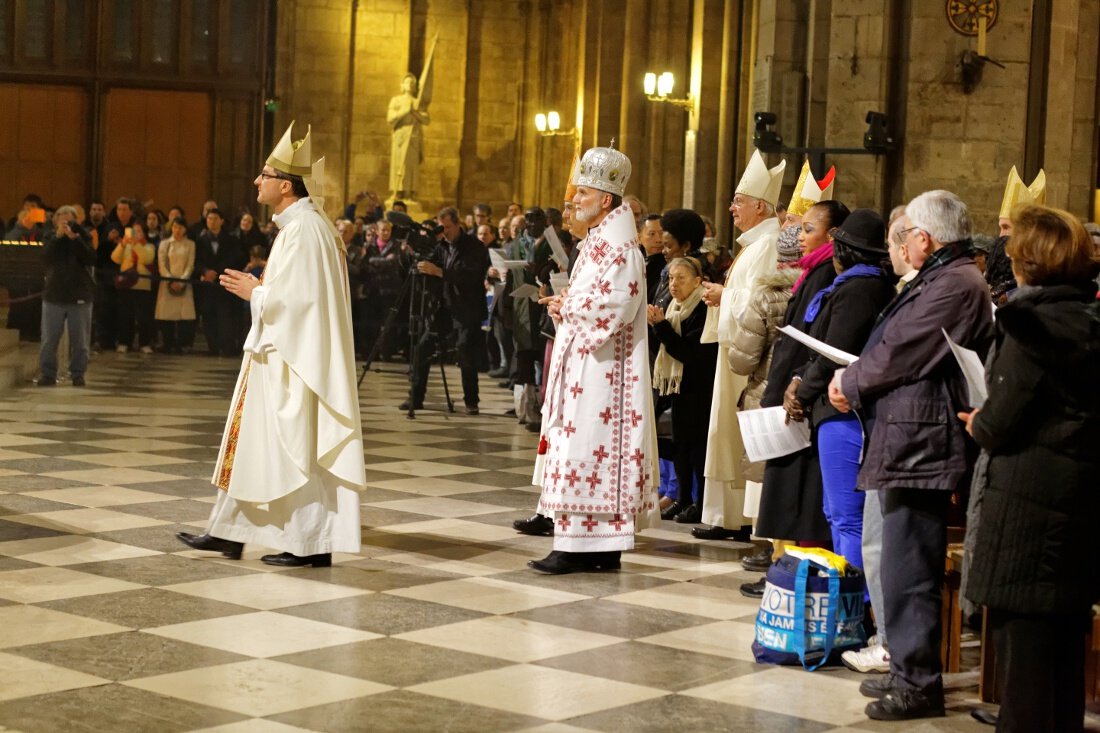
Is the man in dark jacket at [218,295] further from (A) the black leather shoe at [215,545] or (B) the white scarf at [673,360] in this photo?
(A) the black leather shoe at [215,545]

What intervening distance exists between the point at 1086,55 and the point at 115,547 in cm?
1207

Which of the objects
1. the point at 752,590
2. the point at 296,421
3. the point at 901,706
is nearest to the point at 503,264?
the point at 296,421

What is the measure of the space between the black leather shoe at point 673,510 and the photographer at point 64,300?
291 inches

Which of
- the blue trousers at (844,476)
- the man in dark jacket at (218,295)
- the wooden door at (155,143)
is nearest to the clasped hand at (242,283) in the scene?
the blue trousers at (844,476)

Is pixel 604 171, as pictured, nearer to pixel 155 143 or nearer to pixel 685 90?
pixel 685 90

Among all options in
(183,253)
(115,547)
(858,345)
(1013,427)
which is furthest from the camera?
(183,253)

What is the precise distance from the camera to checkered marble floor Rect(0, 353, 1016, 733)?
4.75 metres

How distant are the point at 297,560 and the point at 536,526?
1433 millimetres

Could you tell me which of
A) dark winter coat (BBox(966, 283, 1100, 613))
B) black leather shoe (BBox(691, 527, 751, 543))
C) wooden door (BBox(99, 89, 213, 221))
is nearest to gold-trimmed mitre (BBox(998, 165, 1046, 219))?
black leather shoe (BBox(691, 527, 751, 543))

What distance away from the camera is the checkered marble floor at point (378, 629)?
4746 millimetres

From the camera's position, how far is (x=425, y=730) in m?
4.55

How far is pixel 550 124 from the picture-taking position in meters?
26.8

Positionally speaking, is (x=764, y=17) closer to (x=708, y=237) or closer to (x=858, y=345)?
(x=708, y=237)

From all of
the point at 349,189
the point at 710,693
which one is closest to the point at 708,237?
the point at 710,693
